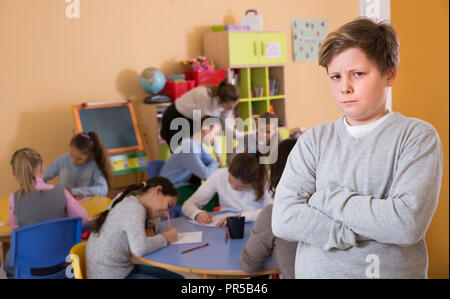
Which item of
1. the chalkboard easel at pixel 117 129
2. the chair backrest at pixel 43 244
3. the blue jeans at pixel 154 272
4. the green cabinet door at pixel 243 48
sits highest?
the green cabinet door at pixel 243 48

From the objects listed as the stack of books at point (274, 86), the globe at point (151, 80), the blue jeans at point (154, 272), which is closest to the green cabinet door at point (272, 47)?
the stack of books at point (274, 86)

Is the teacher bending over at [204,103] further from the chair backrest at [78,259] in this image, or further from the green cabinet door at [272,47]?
the chair backrest at [78,259]

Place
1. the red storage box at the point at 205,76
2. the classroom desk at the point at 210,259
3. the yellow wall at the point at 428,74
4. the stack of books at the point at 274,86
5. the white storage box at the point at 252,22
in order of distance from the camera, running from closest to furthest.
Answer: the yellow wall at the point at 428,74 → the classroom desk at the point at 210,259 → the red storage box at the point at 205,76 → the white storage box at the point at 252,22 → the stack of books at the point at 274,86

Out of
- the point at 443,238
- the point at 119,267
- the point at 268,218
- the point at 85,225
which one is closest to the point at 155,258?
the point at 119,267

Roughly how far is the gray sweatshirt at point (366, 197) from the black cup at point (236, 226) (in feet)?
3.25

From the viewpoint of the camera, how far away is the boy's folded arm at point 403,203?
87 centimetres

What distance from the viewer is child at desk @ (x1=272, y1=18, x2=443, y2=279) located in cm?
88

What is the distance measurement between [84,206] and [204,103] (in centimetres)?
124

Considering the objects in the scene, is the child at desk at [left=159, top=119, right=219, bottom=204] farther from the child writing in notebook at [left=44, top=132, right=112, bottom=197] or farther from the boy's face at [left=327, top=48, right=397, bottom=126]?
the boy's face at [left=327, top=48, right=397, bottom=126]

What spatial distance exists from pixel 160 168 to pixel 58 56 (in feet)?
3.47

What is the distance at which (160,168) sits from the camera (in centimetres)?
343

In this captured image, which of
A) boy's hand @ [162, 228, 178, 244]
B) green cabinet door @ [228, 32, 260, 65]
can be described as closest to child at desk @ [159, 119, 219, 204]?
boy's hand @ [162, 228, 178, 244]
